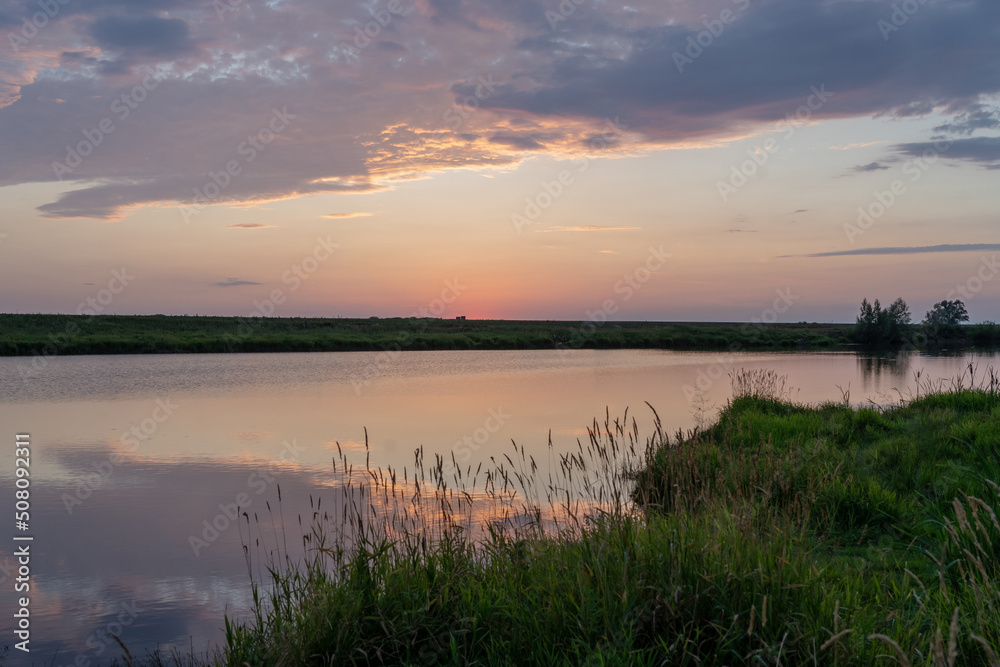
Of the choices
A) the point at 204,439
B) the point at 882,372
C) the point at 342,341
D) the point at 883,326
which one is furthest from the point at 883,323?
the point at 204,439

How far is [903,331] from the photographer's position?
51.5 metres

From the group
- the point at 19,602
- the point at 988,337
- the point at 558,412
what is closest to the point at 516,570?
the point at 19,602

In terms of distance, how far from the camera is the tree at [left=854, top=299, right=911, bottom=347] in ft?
168

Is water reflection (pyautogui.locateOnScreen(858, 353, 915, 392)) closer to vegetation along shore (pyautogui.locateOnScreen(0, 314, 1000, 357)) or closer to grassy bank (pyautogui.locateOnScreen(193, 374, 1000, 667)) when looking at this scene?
vegetation along shore (pyautogui.locateOnScreen(0, 314, 1000, 357))

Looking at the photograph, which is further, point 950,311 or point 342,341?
point 950,311

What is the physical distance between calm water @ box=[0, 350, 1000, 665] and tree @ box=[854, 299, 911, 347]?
24384 millimetres

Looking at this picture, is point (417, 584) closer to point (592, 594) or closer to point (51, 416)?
point (592, 594)

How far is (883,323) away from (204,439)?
5325 centimetres

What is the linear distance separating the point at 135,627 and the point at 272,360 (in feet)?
98.3

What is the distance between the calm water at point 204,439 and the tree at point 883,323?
24384mm

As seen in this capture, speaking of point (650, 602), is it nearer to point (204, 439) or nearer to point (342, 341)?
point (204, 439)

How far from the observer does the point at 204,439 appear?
1291cm

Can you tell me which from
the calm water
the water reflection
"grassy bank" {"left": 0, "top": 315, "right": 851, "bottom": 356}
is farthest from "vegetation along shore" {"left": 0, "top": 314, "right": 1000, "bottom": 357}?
the water reflection

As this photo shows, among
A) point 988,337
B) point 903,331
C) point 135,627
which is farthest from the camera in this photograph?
point 988,337
